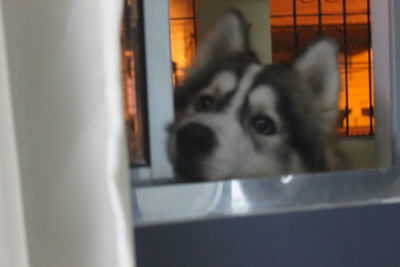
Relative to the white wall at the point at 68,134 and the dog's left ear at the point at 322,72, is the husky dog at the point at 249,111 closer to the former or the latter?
the dog's left ear at the point at 322,72

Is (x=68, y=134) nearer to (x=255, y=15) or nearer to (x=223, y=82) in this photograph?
(x=223, y=82)

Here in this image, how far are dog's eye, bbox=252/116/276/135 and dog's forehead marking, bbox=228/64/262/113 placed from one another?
44 millimetres

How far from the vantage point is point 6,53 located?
1.59 feet

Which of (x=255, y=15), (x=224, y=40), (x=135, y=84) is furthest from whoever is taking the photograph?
(x=255, y=15)

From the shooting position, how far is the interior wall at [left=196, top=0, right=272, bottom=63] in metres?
1.17

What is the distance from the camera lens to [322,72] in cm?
101

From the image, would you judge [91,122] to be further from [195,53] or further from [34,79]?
[195,53]

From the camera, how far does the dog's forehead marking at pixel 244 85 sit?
960 millimetres

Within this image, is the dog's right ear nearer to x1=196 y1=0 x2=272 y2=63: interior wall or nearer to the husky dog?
the husky dog

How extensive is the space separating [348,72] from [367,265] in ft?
1.67

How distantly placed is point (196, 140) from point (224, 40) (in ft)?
0.86

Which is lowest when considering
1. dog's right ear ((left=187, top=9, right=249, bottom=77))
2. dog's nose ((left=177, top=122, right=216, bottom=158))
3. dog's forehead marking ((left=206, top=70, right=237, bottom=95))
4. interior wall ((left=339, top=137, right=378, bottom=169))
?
interior wall ((left=339, top=137, right=378, bottom=169))

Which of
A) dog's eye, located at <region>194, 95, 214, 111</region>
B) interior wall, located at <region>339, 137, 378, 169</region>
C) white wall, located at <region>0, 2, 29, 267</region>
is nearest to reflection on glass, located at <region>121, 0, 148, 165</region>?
dog's eye, located at <region>194, 95, 214, 111</region>

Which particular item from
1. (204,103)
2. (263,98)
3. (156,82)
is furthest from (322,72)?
(156,82)
